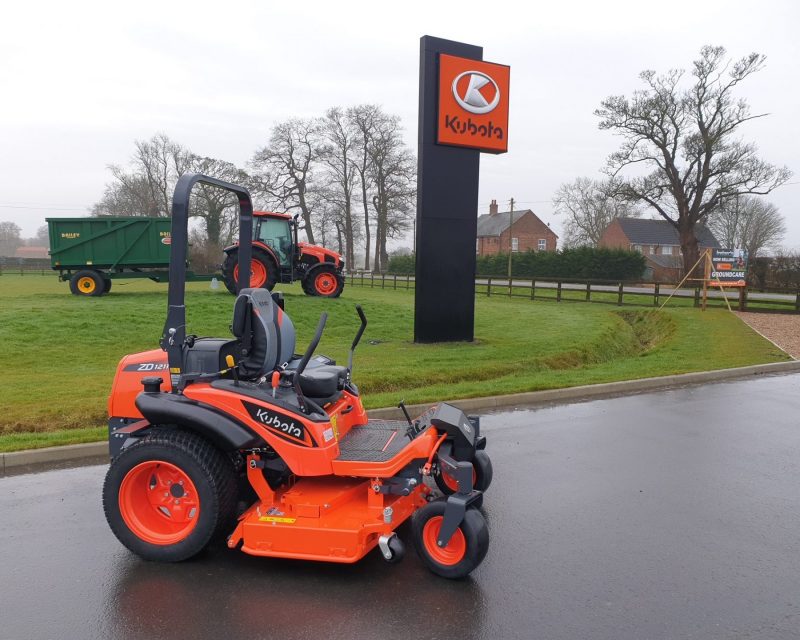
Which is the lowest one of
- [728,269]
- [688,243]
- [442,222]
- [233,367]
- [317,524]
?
[317,524]

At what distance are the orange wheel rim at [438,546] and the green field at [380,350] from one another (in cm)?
407

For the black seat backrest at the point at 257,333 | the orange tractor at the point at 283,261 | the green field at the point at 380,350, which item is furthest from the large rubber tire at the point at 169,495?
the orange tractor at the point at 283,261

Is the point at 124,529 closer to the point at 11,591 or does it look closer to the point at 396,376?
the point at 11,591

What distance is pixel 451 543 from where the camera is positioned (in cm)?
382

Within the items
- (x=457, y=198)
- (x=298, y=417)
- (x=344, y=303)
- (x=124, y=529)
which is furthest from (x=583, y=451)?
(x=344, y=303)

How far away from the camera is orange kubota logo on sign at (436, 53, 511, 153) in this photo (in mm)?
12586

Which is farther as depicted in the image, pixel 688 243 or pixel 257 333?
pixel 688 243

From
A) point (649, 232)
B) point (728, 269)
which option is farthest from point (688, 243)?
point (649, 232)

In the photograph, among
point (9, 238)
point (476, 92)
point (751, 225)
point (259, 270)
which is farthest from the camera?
point (9, 238)

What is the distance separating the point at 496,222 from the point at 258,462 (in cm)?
7372

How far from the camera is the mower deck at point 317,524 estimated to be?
3.72m

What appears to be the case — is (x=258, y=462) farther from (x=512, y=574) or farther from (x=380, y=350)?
(x=380, y=350)

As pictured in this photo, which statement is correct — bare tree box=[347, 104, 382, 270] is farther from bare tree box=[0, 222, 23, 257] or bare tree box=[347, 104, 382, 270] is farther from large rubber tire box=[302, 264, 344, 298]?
bare tree box=[0, 222, 23, 257]

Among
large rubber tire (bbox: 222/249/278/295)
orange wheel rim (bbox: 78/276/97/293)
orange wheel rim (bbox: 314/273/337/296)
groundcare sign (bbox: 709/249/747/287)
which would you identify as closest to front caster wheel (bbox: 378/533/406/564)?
large rubber tire (bbox: 222/249/278/295)
